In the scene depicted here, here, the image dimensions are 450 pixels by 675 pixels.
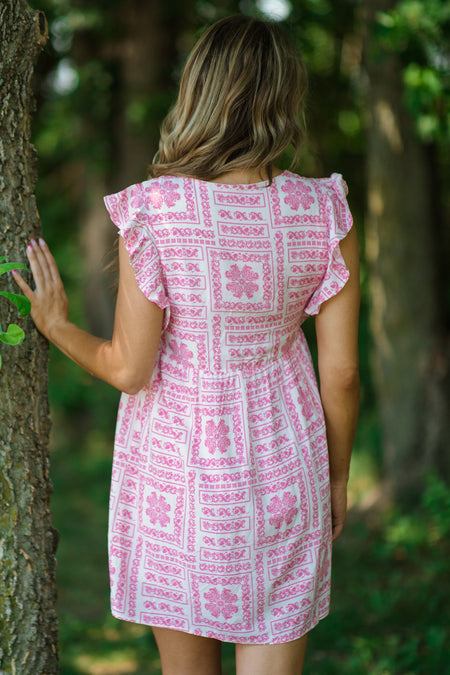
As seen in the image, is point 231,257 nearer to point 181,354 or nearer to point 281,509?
point 181,354

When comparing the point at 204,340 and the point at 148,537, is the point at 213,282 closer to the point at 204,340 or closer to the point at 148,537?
the point at 204,340

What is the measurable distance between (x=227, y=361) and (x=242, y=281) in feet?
0.65

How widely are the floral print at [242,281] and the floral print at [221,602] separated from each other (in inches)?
27.6

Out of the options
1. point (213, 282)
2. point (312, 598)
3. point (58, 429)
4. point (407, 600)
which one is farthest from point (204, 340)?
point (58, 429)

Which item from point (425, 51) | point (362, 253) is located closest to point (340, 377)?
point (425, 51)

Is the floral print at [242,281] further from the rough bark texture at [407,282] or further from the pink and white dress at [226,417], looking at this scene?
the rough bark texture at [407,282]

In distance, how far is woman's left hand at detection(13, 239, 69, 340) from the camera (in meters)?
1.93

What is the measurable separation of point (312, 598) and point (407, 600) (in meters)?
2.33

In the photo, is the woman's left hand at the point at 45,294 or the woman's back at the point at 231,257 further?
the woman's left hand at the point at 45,294

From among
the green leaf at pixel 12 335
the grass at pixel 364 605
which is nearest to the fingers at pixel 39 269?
the green leaf at pixel 12 335

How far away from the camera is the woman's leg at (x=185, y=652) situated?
1.88 metres

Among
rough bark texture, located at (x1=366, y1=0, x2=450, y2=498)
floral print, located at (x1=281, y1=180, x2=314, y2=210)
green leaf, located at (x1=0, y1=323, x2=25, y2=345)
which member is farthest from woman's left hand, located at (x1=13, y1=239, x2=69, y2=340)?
rough bark texture, located at (x1=366, y1=0, x2=450, y2=498)

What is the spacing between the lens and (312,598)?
1.83 m

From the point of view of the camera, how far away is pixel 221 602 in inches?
69.1
